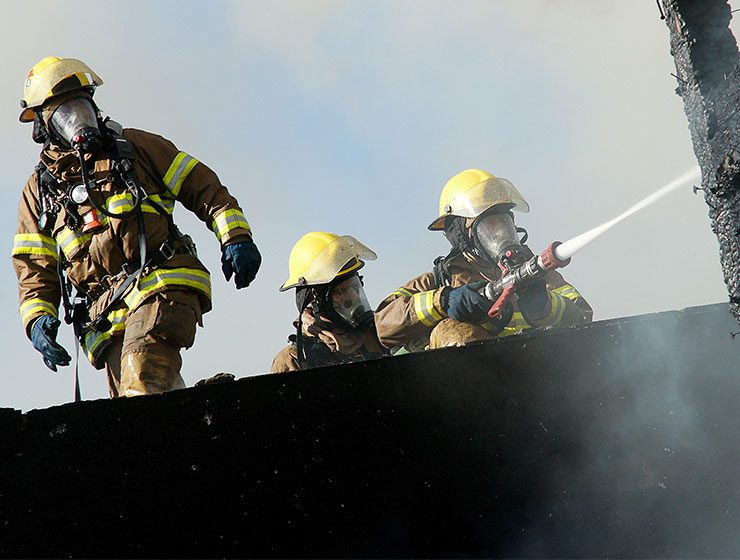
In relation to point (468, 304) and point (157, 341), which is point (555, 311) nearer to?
point (468, 304)

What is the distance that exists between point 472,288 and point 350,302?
1.42m

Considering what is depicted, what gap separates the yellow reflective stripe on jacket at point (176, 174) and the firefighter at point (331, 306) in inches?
85.5

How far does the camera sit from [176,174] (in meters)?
5.02

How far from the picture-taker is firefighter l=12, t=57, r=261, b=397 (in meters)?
4.76

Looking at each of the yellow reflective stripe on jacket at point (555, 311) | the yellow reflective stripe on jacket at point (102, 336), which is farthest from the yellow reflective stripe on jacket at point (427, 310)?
the yellow reflective stripe on jacket at point (102, 336)

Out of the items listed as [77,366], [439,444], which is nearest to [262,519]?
[439,444]

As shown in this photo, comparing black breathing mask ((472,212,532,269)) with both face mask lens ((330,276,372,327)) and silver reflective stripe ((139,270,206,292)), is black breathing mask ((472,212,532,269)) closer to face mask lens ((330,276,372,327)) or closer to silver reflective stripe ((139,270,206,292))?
face mask lens ((330,276,372,327))

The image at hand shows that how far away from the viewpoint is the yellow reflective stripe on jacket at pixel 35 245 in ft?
16.8

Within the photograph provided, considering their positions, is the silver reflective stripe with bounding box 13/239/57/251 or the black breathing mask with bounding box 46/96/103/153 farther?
the silver reflective stripe with bounding box 13/239/57/251

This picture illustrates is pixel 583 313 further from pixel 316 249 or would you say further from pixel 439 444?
pixel 439 444

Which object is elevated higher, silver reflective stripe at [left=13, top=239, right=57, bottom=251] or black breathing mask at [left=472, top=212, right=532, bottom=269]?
black breathing mask at [left=472, top=212, right=532, bottom=269]

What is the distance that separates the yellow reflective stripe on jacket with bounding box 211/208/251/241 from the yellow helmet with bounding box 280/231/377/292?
7.19 ft

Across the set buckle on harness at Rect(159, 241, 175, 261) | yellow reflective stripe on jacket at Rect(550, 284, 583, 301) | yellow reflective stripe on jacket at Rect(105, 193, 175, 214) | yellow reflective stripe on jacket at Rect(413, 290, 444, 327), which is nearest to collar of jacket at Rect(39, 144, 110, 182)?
yellow reflective stripe on jacket at Rect(105, 193, 175, 214)

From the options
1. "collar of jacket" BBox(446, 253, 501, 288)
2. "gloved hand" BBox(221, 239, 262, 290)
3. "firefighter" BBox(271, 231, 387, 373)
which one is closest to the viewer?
"gloved hand" BBox(221, 239, 262, 290)
